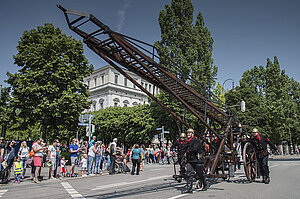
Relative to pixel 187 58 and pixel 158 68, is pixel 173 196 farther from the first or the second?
pixel 187 58

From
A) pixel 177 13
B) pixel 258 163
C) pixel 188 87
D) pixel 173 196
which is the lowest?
pixel 173 196

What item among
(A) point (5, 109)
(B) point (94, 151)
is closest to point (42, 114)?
(A) point (5, 109)

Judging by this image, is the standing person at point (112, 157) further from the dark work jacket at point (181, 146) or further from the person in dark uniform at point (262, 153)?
the person in dark uniform at point (262, 153)

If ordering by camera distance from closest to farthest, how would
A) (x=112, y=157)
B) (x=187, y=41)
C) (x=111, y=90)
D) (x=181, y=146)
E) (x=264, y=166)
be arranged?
(x=181, y=146) → (x=264, y=166) → (x=112, y=157) → (x=187, y=41) → (x=111, y=90)

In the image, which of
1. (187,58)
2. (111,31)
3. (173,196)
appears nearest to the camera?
(173,196)

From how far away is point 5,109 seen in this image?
23688 millimetres

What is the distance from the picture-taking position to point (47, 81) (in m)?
24.2

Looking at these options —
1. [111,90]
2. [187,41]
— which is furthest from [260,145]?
[111,90]

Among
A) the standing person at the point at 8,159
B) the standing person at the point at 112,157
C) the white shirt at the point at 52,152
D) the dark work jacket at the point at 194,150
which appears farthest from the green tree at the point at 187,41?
the dark work jacket at the point at 194,150

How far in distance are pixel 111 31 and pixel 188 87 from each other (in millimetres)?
3586

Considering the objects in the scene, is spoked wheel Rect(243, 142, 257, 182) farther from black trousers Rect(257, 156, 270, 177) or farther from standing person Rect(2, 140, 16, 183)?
standing person Rect(2, 140, 16, 183)

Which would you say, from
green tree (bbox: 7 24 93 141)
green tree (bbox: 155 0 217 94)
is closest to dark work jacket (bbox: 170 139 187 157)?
green tree (bbox: 7 24 93 141)

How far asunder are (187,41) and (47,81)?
17203 millimetres

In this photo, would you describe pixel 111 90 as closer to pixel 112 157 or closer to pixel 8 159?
pixel 112 157
